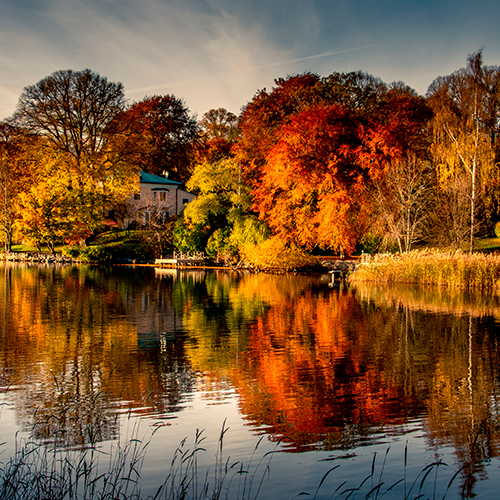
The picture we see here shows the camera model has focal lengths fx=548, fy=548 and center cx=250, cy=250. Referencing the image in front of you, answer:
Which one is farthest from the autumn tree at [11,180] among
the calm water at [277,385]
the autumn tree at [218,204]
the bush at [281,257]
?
the calm water at [277,385]

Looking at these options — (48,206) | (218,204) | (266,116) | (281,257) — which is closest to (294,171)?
(281,257)

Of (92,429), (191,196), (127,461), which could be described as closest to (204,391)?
(92,429)

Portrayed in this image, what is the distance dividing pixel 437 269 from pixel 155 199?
40.4m

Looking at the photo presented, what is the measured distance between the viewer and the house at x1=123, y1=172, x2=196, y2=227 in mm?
58344

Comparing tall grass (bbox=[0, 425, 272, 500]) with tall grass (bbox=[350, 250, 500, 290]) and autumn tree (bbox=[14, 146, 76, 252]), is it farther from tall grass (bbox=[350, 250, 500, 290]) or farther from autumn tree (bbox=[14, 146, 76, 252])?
autumn tree (bbox=[14, 146, 76, 252])

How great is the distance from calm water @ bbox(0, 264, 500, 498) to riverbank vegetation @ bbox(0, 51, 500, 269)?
17.8 metres

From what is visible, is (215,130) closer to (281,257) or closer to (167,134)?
(167,134)

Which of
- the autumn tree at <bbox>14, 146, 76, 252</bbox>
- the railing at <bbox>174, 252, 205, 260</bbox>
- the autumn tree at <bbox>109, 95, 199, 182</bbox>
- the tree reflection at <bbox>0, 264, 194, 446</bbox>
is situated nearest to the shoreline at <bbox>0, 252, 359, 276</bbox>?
the railing at <bbox>174, 252, 205, 260</bbox>

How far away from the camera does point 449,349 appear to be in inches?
444

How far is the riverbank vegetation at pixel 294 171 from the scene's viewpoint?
34.3m

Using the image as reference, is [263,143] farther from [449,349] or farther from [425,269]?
[449,349]

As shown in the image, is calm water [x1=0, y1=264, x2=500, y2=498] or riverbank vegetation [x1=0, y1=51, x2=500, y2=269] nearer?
calm water [x1=0, y1=264, x2=500, y2=498]

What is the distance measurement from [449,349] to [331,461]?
6676 mm

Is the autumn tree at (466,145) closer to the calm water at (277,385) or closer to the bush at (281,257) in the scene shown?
the bush at (281,257)
